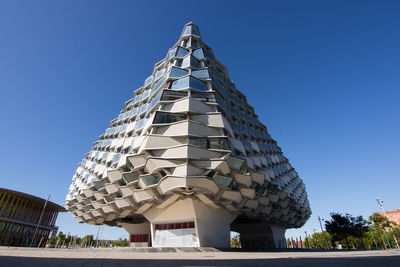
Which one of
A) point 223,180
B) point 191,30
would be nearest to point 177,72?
point 191,30

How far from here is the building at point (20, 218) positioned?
149ft

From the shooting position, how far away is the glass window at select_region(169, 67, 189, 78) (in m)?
30.9

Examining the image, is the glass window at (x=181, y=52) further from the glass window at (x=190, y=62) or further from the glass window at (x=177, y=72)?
the glass window at (x=177, y=72)

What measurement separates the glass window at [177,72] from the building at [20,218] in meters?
45.8

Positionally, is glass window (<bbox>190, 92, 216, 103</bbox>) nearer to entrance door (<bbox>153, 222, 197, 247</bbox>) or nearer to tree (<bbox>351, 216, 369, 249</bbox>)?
entrance door (<bbox>153, 222, 197, 247</bbox>)

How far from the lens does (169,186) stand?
75.2 ft

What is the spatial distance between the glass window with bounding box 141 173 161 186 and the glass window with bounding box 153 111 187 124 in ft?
21.9

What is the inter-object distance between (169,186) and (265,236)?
31056mm

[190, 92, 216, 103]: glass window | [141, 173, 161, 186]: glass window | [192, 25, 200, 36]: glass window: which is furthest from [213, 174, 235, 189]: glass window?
[192, 25, 200, 36]: glass window

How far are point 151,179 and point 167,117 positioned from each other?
796 cm

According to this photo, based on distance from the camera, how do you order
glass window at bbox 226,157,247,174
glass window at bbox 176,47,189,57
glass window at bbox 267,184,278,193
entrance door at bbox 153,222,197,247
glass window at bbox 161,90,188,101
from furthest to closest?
1. glass window at bbox 176,47,189,57
2. glass window at bbox 267,184,278,193
3. glass window at bbox 161,90,188,101
4. entrance door at bbox 153,222,197,247
5. glass window at bbox 226,157,247,174

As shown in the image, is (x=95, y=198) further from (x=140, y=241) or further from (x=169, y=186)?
(x=169, y=186)

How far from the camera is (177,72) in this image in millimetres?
31234

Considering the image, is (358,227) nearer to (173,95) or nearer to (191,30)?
(173,95)
